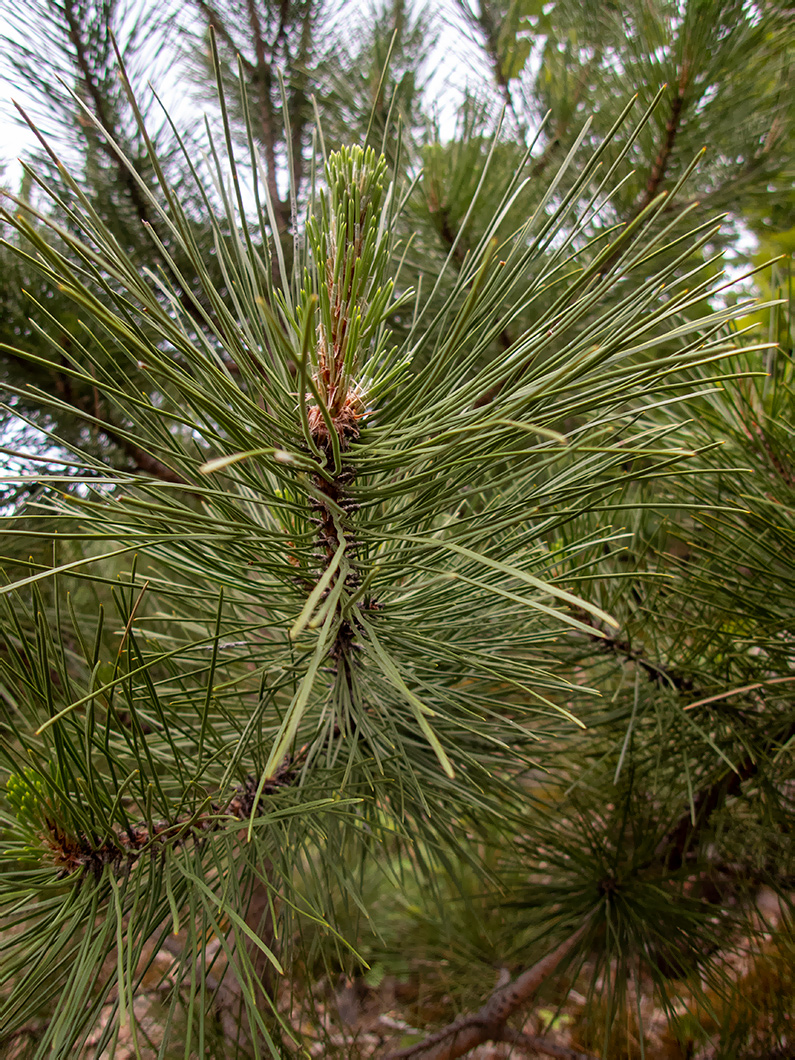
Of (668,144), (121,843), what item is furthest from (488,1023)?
(668,144)

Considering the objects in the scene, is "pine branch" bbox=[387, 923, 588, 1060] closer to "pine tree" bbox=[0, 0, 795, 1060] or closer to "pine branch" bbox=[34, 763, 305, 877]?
"pine tree" bbox=[0, 0, 795, 1060]

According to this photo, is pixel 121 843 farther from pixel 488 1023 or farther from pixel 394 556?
pixel 488 1023

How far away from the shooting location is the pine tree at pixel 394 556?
28 centimetres

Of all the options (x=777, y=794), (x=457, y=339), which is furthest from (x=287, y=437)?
(x=777, y=794)

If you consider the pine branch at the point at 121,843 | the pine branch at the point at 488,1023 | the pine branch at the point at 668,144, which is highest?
the pine branch at the point at 668,144

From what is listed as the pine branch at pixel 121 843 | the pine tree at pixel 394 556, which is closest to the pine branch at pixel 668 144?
the pine tree at pixel 394 556

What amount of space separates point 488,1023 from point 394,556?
1.91 feet

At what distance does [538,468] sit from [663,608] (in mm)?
320

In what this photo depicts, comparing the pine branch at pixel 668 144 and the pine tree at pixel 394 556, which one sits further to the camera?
the pine branch at pixel 668 144

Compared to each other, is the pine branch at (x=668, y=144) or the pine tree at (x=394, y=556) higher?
the pine branch at (x=668, y=144)

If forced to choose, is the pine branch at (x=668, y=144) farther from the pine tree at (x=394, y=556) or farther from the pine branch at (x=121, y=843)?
the pine branch at (x=121, y=843)

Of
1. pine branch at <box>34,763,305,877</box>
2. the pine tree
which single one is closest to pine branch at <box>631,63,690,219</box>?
the pine tree

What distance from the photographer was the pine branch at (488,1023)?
66cm

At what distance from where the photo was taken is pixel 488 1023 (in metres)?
0.67
